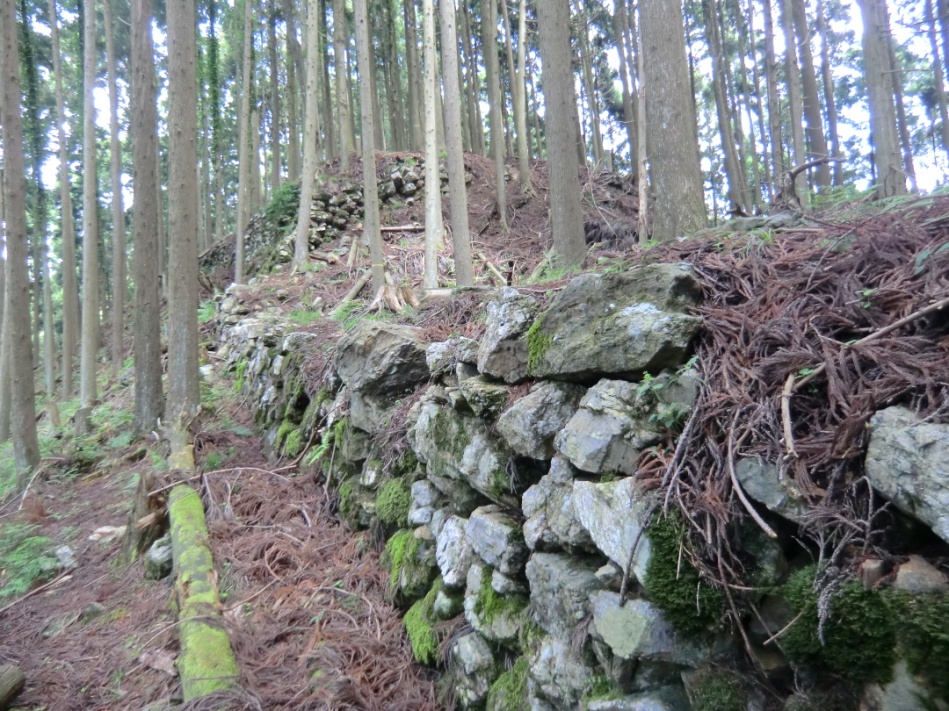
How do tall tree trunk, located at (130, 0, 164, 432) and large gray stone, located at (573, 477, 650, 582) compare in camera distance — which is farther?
tall tree trunk, located at (130, 0, 164, 432)

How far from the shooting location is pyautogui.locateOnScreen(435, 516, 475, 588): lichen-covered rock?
3755 millimetres

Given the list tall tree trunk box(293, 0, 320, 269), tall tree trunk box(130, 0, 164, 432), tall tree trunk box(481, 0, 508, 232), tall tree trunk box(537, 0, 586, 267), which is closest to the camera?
tall tree trunk box(537, 0, 586, 267)


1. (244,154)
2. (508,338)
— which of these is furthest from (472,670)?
(244,154)

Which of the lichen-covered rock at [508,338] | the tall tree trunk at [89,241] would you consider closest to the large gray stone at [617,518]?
the lichen-covered rock at [508,338]

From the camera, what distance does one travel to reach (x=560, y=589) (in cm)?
283

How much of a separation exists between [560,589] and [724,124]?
56.7 ft

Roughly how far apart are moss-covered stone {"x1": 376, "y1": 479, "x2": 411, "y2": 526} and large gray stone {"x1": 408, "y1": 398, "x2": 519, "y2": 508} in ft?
1.38

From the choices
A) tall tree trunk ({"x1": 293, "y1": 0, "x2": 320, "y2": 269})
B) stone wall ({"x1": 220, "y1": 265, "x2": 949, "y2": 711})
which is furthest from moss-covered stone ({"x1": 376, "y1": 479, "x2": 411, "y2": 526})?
tall tree trunk ({"x1": 293, "y1": 0, "x2": 320, "y2": 269})

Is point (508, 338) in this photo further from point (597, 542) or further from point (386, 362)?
point (386, 362)

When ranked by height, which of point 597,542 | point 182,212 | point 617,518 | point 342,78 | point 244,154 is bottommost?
point 597,542

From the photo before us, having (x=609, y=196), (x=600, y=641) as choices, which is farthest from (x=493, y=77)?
(x=600, y=641)

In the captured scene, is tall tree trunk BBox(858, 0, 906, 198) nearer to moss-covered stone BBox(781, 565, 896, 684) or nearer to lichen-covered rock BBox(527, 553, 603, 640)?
lichen-covered rock BBox(527, 553, 603, 640)

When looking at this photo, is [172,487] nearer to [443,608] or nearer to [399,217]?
[443,608]

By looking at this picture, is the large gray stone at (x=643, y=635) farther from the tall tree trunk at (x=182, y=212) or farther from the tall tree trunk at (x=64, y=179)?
the tall tree trunk at (x=64, y=179)
